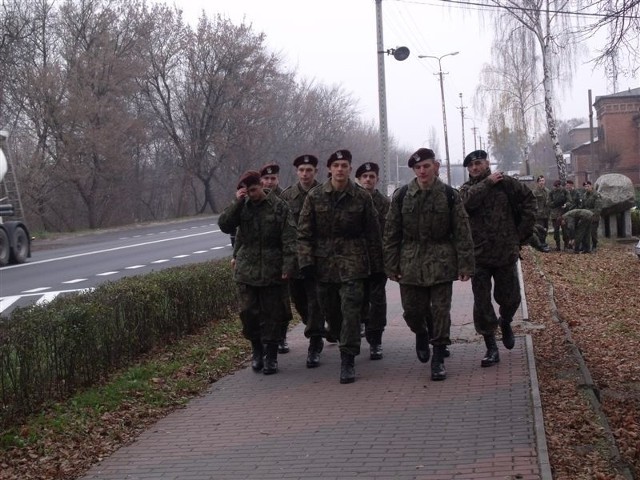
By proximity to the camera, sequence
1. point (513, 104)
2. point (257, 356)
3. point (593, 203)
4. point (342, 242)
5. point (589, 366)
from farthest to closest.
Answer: point (513, 104), point (593, 203), point (589, 366), point (257, 356), point (342, 242)

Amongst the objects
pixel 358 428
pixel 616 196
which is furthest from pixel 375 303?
pixel 616 196

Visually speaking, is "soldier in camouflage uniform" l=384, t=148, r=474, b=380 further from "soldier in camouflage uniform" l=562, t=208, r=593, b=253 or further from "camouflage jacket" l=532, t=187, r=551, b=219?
"camouflage jacket" l=532, t=187, r=551, b=219

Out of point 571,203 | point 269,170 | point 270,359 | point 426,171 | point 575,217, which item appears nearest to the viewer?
point 426,171

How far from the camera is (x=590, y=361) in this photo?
9.13m

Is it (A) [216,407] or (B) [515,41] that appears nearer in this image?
(A) [216,407]

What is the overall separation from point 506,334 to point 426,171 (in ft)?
6.11

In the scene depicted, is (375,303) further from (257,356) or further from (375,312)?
(257,356)

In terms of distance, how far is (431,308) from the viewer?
7742mm

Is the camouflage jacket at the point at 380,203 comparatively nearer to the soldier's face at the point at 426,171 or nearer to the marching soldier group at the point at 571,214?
the soldier's face at the point at 426,171

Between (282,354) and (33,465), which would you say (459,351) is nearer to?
(282,354)

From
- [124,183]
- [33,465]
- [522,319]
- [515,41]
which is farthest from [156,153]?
[33,465]

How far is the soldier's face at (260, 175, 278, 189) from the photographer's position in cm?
930

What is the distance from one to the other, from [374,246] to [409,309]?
72cm

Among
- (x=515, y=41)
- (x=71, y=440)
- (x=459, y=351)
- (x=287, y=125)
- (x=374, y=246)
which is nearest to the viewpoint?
(x=71, y=440)
